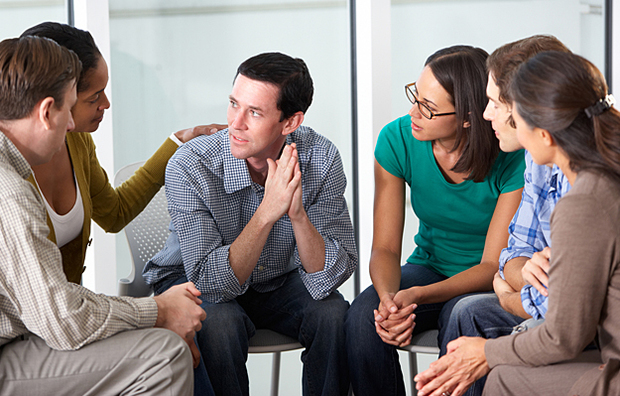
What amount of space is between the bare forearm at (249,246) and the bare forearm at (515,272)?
66cm

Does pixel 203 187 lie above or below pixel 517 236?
above

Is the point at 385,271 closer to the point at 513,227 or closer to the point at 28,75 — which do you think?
the point at 513,227

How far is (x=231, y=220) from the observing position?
1.84 m

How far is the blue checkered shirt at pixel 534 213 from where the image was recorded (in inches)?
58.4

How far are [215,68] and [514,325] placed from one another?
185 centimetres

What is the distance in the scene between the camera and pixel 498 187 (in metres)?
1.85

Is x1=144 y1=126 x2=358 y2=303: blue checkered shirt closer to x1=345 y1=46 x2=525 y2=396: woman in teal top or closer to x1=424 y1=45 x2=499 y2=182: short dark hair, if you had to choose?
x1=345 y1=46 x2=525 y2=396: woman in teal top

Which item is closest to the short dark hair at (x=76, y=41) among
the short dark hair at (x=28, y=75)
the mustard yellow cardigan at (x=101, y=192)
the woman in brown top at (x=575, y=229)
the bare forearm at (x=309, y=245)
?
the mustard yellow cardigan at (x=101, y=192)

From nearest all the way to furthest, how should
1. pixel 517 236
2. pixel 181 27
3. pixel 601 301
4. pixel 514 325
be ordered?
pixel 601 301, pixel 514 325, pixel 517 236, pixel 181 27

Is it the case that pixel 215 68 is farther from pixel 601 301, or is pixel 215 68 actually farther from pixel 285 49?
pixel 601 301

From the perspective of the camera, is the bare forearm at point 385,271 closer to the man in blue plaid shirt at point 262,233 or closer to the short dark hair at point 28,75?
the man in blue plaid shirt at point 262,233

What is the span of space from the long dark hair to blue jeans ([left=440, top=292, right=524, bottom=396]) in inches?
21.0

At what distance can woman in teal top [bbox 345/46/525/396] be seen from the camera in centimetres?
169

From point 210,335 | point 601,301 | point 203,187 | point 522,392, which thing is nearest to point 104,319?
Result: point 210,335
